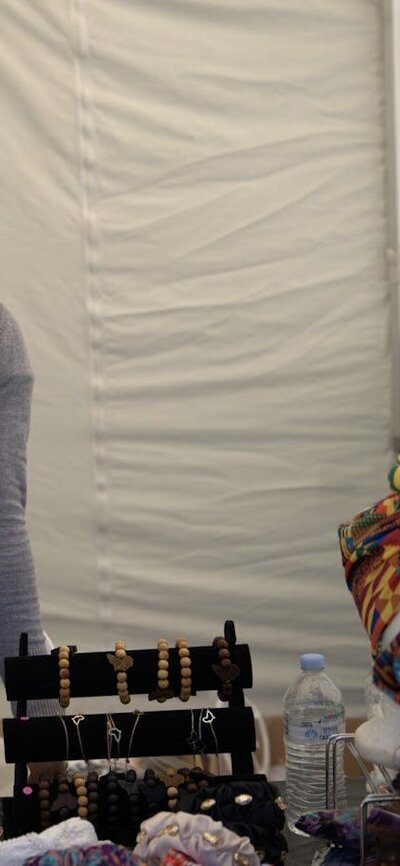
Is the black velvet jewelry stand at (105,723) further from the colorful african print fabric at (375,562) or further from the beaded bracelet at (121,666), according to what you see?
the colorful african print fabric at (375,562)

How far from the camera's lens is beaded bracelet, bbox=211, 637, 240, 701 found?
1.11 m

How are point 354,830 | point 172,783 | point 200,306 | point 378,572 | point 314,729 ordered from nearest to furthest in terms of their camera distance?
1. point 378,572
2. point 354,830
3. point 172,783
4. point 314,729
5. point 200,306

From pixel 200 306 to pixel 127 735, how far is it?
149cm

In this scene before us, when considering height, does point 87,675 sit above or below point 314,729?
above

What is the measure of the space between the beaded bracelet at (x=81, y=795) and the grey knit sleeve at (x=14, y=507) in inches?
9.8

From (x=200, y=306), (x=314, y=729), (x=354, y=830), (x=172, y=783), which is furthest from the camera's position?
(x=200, y=306)

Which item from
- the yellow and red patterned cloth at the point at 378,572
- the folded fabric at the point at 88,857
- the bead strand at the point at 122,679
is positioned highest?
the yellow and red patterned cloth at the point at 378,572

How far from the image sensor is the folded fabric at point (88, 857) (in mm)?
875

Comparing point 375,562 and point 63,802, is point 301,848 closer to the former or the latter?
point 63,802

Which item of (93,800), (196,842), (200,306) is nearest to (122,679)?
(93,800)

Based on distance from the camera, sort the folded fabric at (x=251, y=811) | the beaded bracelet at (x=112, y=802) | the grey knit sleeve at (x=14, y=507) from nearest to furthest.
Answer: the folded fabric at (x=251, y=811) < the beaded bracelet at (x=112, y=802) < the grey knit sleeve at (x=14, y=507)

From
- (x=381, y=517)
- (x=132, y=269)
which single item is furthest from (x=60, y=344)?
(x=381, y=517)

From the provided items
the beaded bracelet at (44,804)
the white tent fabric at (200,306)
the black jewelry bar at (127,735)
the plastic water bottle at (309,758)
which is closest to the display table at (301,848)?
the plastic water bottle at (309,758)

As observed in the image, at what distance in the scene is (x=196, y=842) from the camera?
0.91 metres
